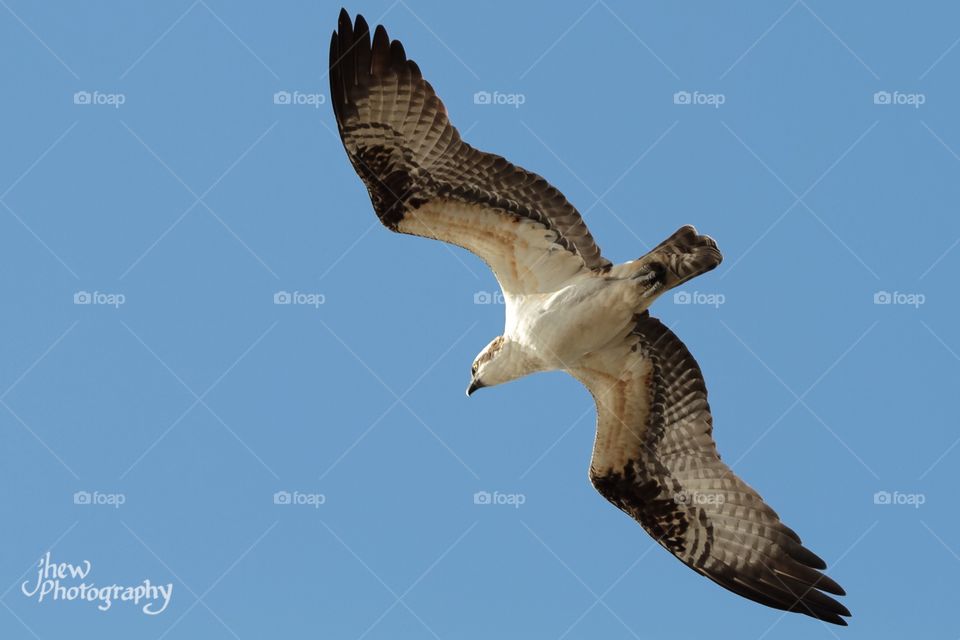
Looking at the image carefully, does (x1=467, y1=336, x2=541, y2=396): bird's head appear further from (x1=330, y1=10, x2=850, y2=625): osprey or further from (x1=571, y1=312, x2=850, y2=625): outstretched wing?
(x1=571, y1=312, x2=850, y2=625): outstretched wing

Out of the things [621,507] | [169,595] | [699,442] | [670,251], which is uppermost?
[670,251]

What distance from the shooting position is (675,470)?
14.8m

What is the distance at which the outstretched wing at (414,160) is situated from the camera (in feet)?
44.6

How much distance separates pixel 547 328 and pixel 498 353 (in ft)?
1.92

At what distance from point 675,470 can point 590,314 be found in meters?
2.13

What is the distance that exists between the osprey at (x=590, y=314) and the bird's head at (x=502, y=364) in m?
0.01

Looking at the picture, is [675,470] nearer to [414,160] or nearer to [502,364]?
[502,364]

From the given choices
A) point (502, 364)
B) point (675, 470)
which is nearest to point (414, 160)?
point (502, 364)

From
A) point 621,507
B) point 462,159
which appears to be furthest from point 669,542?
point 462,159

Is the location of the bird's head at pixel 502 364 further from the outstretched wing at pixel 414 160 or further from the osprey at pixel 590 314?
the outstretched wing at pixel 414 160

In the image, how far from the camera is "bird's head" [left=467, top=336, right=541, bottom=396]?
555 inches

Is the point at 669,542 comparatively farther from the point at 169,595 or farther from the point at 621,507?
the point at 169,595

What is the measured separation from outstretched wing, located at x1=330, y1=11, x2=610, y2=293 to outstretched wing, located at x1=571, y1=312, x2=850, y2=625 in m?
1.66

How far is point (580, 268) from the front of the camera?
1408 centimetres
